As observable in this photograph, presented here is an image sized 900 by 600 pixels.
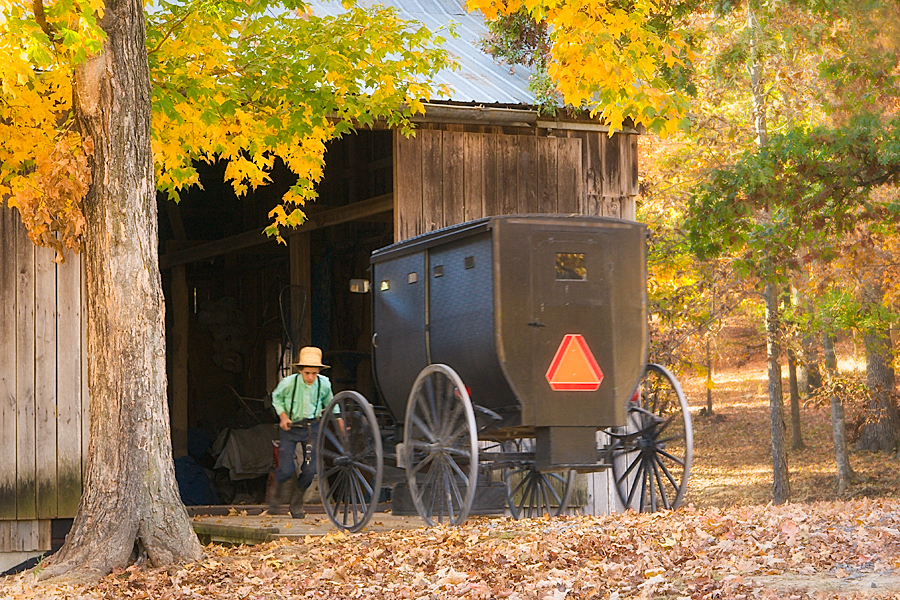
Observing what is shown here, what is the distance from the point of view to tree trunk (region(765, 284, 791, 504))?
66.5ft

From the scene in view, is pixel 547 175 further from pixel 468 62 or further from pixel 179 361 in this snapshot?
pixel 179 361

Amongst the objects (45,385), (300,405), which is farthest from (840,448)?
(45,385)

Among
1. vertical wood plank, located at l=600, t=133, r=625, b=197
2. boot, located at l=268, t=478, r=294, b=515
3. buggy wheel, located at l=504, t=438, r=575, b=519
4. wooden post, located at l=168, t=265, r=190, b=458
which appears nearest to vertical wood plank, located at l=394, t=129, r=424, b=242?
vertical wood plank, located at l=600, t=133, r=625, b=197

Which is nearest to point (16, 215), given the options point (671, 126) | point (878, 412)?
point (671, 126)

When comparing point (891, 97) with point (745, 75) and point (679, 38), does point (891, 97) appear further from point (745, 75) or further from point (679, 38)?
point (679, 38)

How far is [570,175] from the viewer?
13.0 metres

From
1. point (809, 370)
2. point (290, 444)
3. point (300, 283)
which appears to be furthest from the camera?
point (809, 370)

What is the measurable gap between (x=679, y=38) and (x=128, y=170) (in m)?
4.90

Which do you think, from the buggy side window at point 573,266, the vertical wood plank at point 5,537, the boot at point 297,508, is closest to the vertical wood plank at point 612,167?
the buggy side window at point 573,266

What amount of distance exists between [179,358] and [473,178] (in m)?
8.27

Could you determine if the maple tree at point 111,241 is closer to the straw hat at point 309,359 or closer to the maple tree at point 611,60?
the straw hat at point 309,359

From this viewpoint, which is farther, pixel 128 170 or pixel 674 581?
pixel 128 170

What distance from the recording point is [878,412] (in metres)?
24.1

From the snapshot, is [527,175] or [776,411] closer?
[527,175]
